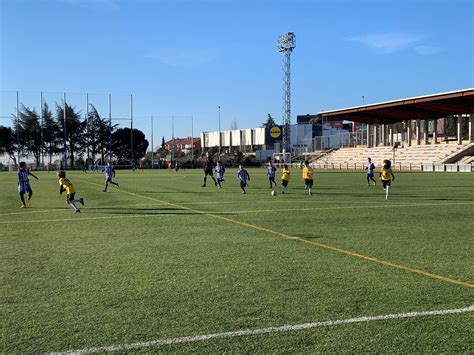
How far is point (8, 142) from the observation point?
3625 inches

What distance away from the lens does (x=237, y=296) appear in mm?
6109

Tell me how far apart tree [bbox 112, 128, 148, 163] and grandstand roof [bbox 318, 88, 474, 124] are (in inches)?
1688

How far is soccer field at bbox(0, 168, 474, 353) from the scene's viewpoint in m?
4.75

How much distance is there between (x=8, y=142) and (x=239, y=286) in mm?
95494

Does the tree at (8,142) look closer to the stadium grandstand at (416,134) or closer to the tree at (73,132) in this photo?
the tree at (73,132)

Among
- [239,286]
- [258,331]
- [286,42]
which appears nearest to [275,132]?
[286,42]

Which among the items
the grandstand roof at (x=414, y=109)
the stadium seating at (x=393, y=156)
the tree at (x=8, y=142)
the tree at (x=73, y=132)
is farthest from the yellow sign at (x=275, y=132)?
the tree at (x=8, y=142)

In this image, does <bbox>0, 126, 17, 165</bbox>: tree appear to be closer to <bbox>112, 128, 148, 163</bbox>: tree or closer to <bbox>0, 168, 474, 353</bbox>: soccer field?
<bbox>112, 128, 148, 163</bbox>: tree

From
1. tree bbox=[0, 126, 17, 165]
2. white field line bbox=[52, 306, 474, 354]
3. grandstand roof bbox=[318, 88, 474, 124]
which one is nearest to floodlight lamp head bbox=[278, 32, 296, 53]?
grandstand roof bbox=[318, 88, 474, 124]

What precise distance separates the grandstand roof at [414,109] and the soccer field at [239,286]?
51.4 metres

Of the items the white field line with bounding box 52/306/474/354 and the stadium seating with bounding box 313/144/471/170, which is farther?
the stadium seating with bounding box 313/144/471/170

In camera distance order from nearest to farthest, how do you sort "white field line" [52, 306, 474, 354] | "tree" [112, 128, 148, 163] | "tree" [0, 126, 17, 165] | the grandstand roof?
"white field line" [52, 306, 474, 354] → the grandstand roof → "tree" [0, 126, 17, 165] → "tree" [112, 128, 148, 163]

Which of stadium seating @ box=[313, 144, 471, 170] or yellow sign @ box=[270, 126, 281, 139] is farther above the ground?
yellow sign @ box=[270, 126, 281, 139]

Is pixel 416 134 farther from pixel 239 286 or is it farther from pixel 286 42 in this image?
pixel 239 286
